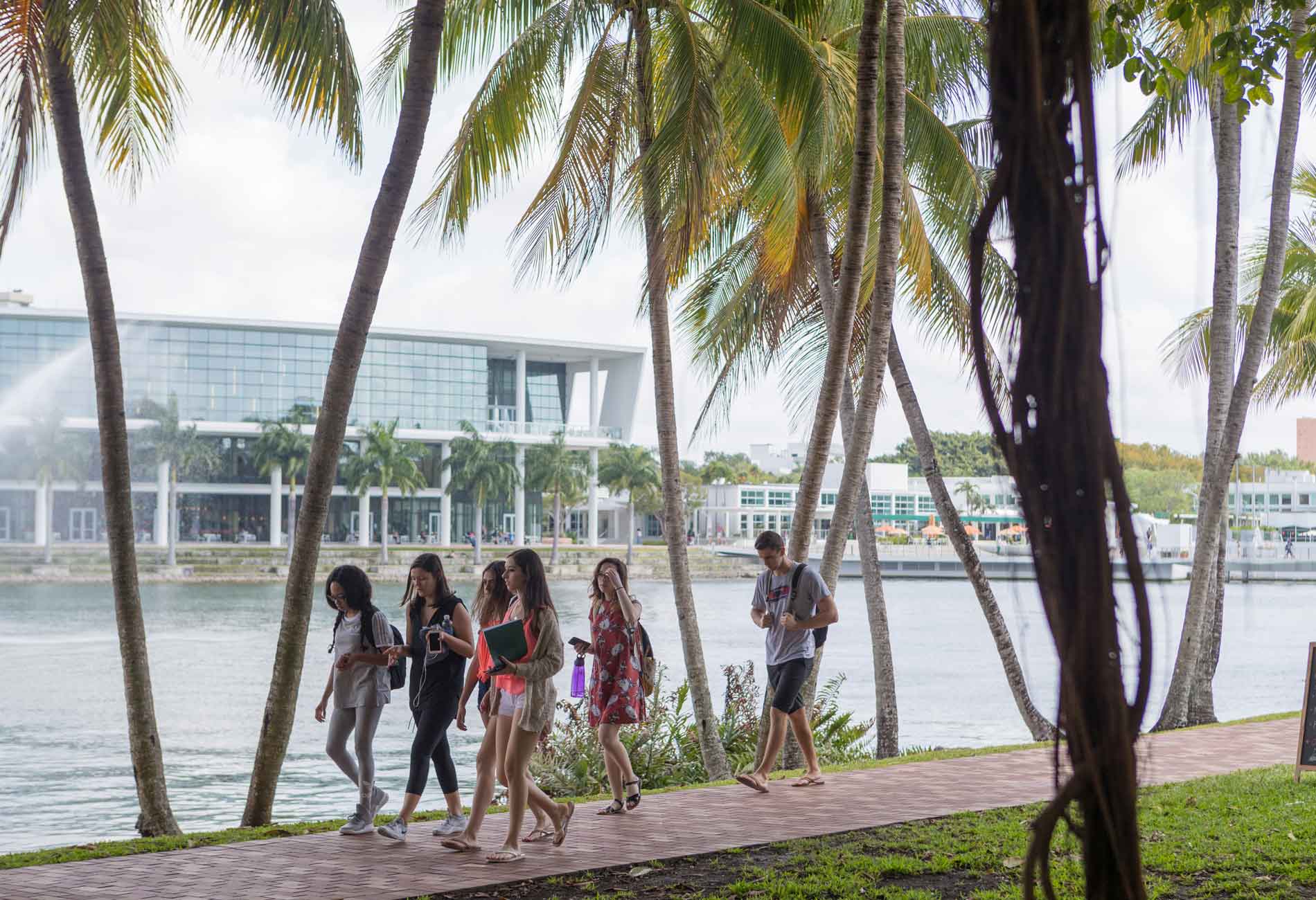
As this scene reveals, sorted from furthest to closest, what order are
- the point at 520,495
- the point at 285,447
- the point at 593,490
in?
1. the point at 593,490
2. the point at 520,495
3. the point at 285,447

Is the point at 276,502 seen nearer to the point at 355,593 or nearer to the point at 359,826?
the point at 359,826

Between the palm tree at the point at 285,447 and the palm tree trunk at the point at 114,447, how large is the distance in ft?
204

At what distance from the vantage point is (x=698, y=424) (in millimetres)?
15406

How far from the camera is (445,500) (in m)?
77.4

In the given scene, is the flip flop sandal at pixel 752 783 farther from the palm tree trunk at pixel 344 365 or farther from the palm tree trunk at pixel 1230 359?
the palm tree trunk at pixel 1230 359

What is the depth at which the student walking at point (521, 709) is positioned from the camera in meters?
6.47

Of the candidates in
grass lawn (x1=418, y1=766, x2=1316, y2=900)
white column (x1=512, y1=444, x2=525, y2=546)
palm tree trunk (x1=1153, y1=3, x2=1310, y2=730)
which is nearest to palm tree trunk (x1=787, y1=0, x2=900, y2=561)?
grass lawn (x1=418, y1=766, x2=1316, y2=900)

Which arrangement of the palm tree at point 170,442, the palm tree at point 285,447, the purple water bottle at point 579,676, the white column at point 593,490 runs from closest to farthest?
the purple water bottle at point 579,676
the palm tree at point 170,442
the palm tree at point 285,447
the white column at point 593,490

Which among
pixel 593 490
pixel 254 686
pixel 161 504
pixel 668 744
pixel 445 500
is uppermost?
pixel 593 490

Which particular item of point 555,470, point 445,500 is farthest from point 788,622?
point 445,500

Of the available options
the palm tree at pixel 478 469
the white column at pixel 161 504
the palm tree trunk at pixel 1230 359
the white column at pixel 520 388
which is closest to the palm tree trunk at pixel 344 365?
the palm tree trunk at pixel 1230 359

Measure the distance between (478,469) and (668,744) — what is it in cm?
6353

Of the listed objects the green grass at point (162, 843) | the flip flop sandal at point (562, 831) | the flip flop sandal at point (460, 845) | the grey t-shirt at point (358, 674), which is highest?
the grey t-shirt at point (358, 674)

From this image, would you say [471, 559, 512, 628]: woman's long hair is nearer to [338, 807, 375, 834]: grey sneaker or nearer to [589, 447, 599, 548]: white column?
[338, 807, 375, 834]: grey sneaker
